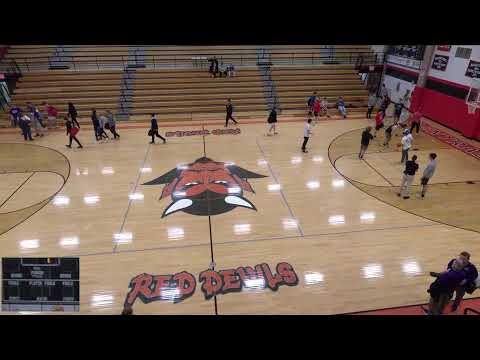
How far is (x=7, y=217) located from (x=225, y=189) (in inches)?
252

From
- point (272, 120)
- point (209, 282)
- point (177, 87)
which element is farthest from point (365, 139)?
point (177, 87)

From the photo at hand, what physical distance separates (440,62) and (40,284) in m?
20.0

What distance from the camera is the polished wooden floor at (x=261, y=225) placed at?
6.59 meters

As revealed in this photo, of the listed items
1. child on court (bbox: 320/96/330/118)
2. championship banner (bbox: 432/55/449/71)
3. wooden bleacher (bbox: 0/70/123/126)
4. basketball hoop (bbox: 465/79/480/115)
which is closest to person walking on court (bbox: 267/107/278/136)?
Answer: child on court (bbox: 320/96/330/118)

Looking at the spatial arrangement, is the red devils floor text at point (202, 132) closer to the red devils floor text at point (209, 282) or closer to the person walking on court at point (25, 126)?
the person walking on court at point (25, 126)

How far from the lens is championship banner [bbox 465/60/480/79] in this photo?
14695 millimetres

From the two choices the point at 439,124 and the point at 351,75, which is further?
A: the point at 351,75

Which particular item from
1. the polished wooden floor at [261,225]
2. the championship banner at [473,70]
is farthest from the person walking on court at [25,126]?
the championship banner at [473,70]

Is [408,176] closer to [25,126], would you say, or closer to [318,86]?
[318,86]

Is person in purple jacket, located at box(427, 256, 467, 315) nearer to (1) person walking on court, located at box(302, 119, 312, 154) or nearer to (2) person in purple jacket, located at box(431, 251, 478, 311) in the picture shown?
(2) person in purple jacket, located at box(431, 251, 478, 311)

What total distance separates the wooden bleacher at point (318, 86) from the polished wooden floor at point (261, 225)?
7.08 meters
